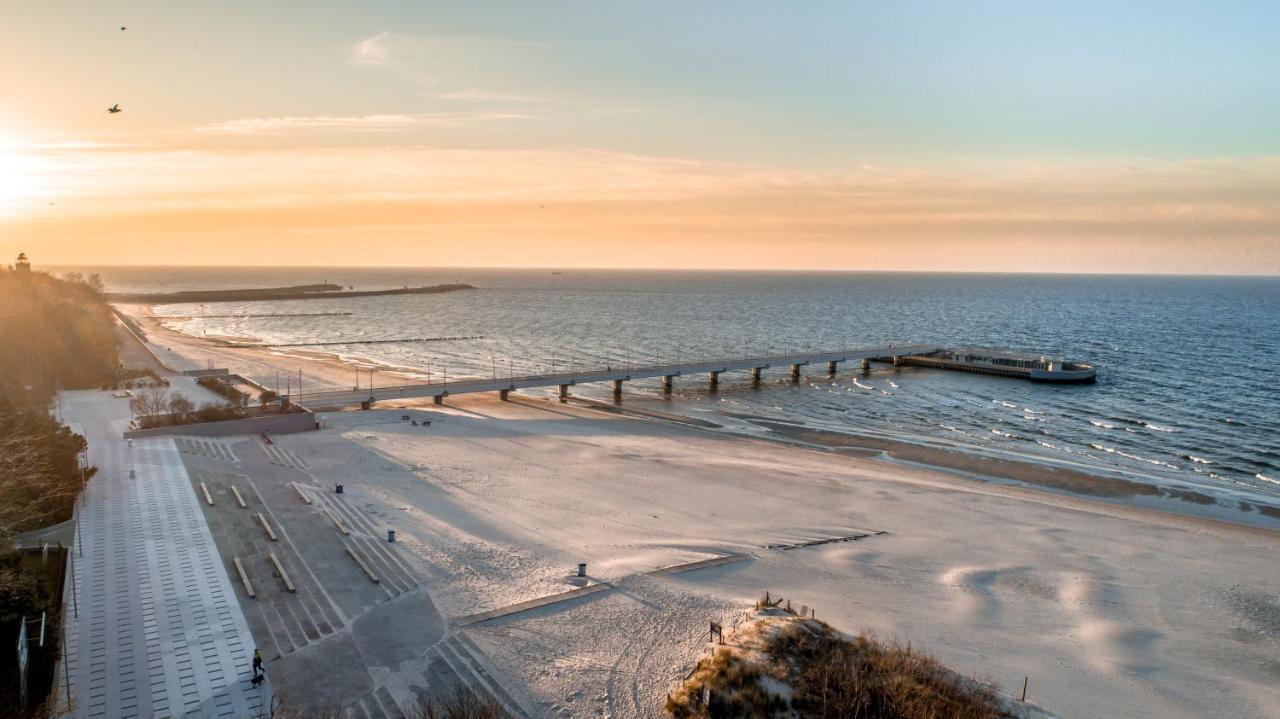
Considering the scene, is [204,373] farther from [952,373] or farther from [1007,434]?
[952,373]

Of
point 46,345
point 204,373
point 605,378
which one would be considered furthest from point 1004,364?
point 46,345

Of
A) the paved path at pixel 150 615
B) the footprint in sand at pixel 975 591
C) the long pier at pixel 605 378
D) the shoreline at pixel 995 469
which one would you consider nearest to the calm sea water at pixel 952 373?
the long pier at pixel 605 378

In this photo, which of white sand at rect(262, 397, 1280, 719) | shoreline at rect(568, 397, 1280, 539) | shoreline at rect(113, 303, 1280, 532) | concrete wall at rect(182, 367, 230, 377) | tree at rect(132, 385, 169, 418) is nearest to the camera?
white sand at rect(262, 397, 1280, 719)

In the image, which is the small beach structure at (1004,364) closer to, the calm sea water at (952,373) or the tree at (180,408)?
the calm sea water at (952,373)

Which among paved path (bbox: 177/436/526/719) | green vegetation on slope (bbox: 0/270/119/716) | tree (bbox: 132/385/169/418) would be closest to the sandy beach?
paved path (bbox: 177/436/526/719)

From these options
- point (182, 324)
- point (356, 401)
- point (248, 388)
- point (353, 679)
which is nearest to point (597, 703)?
point (353, 679)

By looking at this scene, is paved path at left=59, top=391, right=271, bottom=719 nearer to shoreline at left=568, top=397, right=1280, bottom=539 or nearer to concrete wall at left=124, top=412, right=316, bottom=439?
concrete wall at left=124, top=412, right=316, bottom=439
